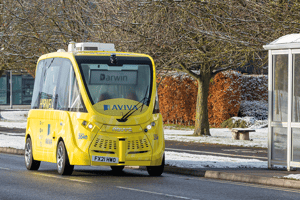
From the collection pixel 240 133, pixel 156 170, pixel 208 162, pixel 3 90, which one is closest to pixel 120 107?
pixel 156 170

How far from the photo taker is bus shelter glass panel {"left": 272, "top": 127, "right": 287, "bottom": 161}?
43.9 feet

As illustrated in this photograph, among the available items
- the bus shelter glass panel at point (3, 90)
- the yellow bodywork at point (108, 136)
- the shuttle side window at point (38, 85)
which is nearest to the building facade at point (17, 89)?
the bus shelter glass panel at point (3, 90)

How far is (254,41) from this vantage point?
706 inches

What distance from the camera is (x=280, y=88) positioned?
1361cm

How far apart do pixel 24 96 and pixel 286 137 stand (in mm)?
58352

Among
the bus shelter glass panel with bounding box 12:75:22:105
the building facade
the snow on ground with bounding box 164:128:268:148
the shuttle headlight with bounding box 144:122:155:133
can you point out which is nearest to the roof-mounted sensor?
the shuttle headlight with bounding box 144:122:155:133

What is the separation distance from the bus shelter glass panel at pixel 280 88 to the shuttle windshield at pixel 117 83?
2934 mm

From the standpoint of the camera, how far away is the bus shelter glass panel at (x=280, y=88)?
1342 centimetres

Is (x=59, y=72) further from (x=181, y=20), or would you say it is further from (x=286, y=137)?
(x=181, y=20)

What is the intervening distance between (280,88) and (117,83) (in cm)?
380

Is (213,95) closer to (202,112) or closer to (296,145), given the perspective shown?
(202,112)

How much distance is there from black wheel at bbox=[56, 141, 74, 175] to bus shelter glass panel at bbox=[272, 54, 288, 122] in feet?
15.8

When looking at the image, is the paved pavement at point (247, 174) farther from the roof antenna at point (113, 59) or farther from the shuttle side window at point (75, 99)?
the roof antenna at point (113, 59)

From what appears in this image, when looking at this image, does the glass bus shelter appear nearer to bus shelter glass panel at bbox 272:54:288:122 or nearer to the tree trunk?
bus shelter glass panel at bbox 272:54:288:122
